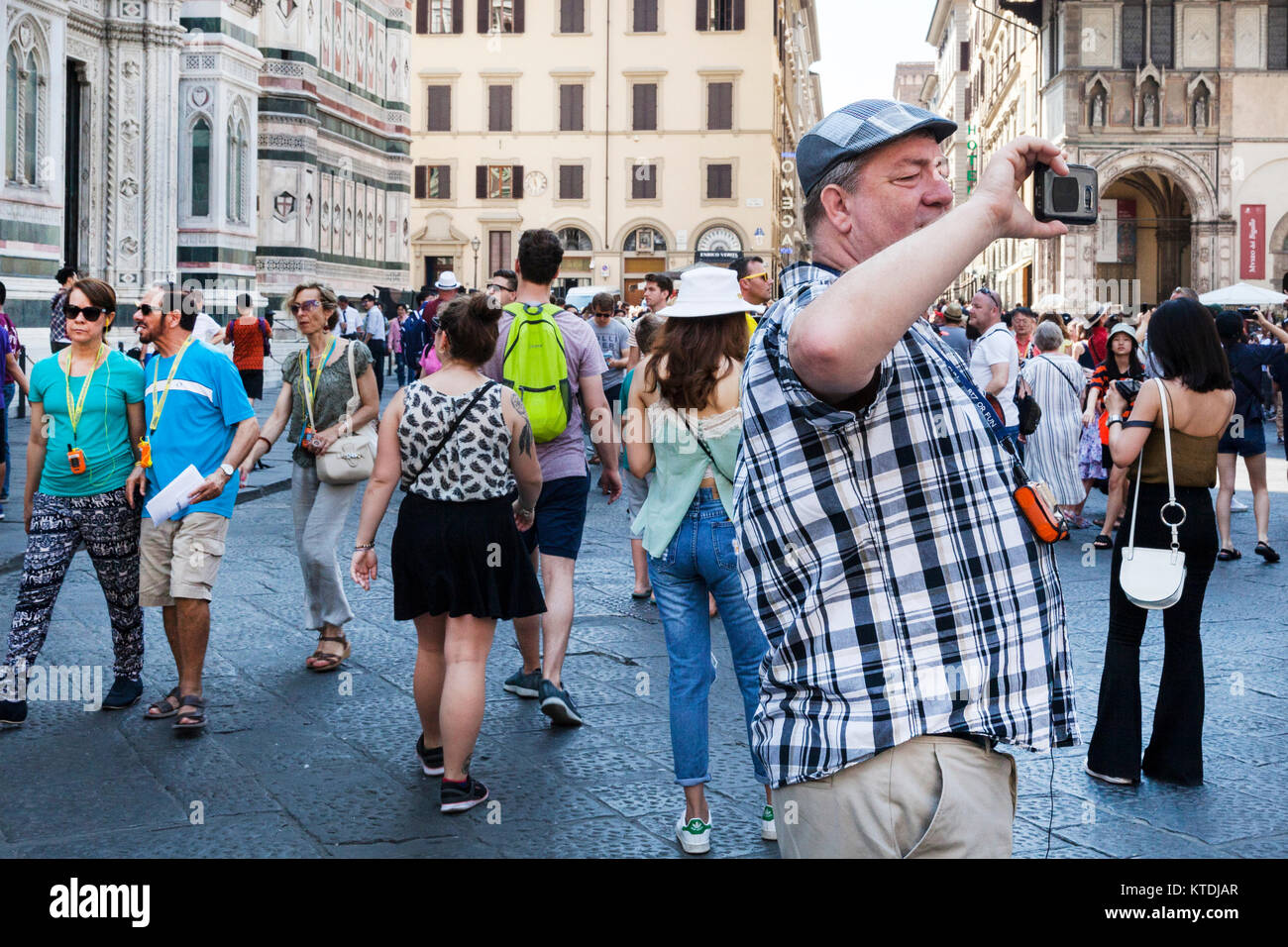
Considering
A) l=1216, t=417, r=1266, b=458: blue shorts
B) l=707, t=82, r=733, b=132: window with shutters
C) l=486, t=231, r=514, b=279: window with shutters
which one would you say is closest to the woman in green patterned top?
l=1216, t=417, r=1266, b=458: blue shorts

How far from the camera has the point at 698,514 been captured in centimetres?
445

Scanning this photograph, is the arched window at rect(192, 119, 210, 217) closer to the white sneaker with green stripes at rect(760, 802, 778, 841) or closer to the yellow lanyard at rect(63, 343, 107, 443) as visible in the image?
the yellow lanyard at rect(63, 343, 107, 443)

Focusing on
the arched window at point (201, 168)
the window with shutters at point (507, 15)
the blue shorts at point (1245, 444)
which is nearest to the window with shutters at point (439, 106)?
the window with shutters at point (507, 15)

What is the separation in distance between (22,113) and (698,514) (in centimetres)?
1655

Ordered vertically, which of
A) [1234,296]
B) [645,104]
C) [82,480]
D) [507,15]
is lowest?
[82,480]

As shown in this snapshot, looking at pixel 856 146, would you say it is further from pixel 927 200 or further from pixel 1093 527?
pixel 1093 527

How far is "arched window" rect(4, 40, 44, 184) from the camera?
59.0ft

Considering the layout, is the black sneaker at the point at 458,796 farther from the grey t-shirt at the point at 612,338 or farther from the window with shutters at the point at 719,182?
the window with shutters at the point at 719,182

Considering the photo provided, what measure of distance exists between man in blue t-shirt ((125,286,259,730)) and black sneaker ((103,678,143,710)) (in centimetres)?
14

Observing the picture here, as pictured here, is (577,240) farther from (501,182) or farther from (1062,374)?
(1062,374)

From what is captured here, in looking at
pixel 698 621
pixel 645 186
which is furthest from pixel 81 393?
pixel 645 186

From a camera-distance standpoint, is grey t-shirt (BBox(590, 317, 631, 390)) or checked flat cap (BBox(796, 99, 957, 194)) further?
grey t-shirt (BBox(590, 317, 631, 390))

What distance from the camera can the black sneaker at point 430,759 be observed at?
5.02m
